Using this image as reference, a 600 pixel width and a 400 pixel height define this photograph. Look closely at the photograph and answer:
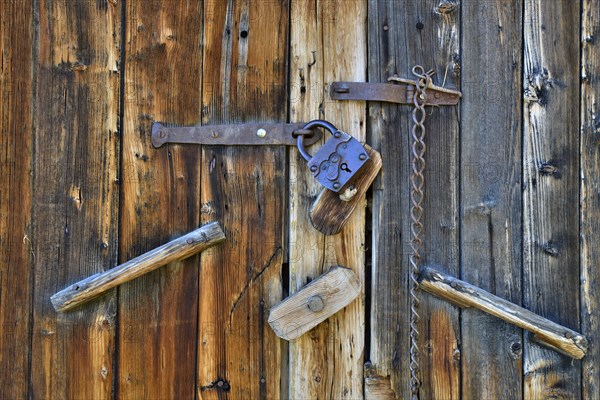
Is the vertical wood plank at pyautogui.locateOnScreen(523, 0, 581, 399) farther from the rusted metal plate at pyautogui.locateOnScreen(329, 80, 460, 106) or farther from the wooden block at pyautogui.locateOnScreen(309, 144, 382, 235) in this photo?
the wooden block at pyautogui.locateOnScreen(309, 144, 382, 235)

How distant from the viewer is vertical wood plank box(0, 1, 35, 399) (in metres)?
1.77

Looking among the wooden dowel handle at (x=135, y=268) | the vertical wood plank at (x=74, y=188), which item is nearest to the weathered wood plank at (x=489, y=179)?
the wooden dowel handle at (x=135, y=268)

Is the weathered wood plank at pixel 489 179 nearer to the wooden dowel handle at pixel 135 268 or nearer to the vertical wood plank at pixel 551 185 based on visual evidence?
the vertical wood plank at pixel 551 185

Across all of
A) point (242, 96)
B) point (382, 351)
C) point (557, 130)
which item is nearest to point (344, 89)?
point (242, 96)

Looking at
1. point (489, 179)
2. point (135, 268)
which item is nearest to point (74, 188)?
point (135, 268)

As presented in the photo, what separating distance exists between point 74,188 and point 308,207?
0.70 metres

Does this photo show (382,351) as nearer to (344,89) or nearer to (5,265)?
(344,89)

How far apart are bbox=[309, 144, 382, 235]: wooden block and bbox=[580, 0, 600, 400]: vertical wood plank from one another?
614 millimetres

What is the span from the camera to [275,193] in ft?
5.82

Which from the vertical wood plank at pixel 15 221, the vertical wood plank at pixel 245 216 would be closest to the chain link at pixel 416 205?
the vertical wood plank at pixel 245 216

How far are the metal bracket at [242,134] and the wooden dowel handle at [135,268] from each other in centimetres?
27

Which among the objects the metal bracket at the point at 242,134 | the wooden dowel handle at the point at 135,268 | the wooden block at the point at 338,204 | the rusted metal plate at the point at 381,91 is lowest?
the wooden dowel handle at the point at 135,268

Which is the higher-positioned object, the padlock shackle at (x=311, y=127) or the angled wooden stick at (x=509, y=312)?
the padlock shackle at (x=311, y=127)

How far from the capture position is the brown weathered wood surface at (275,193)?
68.9 inches
